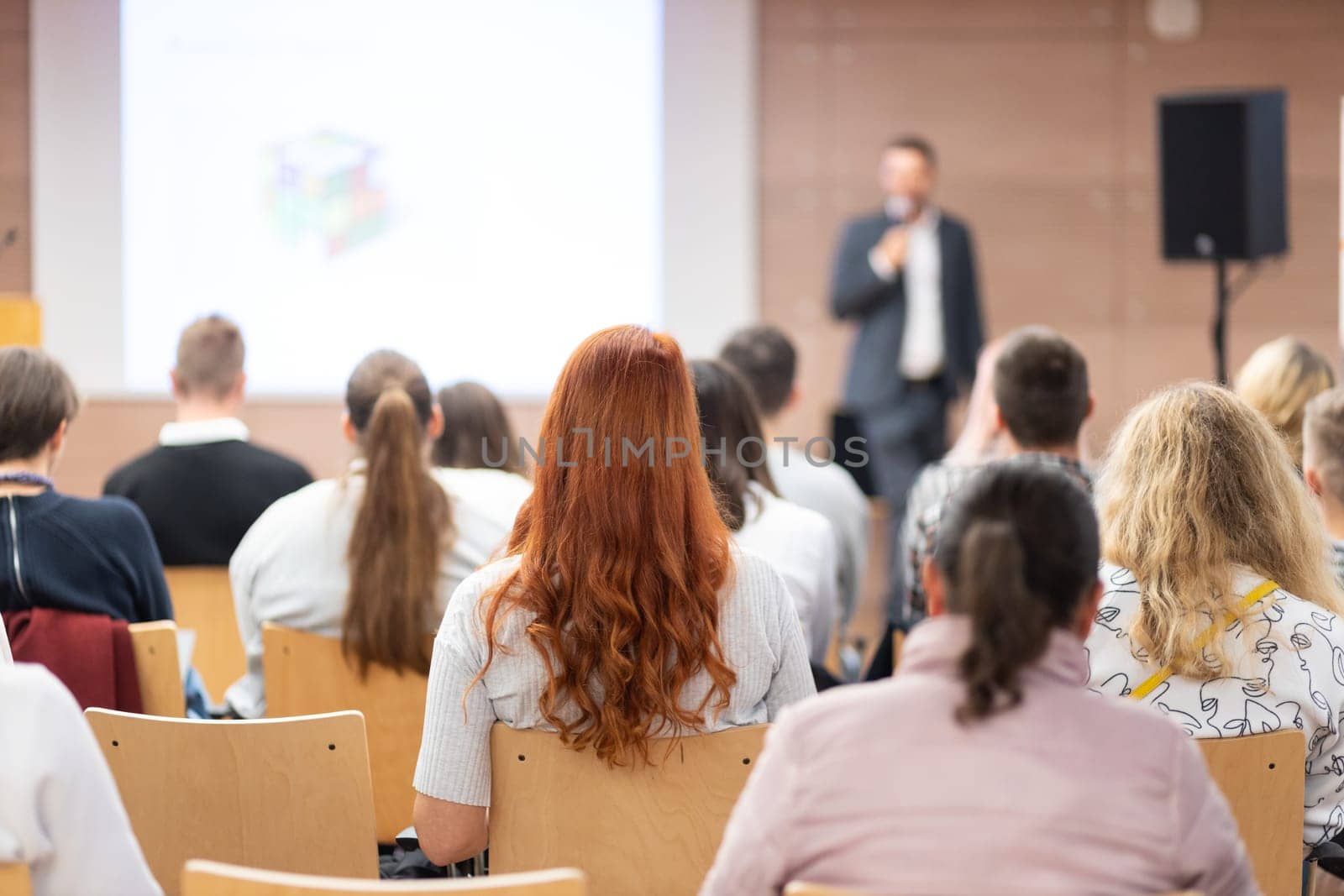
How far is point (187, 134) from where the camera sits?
231 inches

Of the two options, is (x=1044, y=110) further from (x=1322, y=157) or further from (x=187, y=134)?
(x=187, y=134)

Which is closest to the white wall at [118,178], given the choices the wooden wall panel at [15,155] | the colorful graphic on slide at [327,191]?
the wooden wall panel at [15,155]

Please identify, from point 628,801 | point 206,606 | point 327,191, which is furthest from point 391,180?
point 628,801

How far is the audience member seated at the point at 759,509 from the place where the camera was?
258cm

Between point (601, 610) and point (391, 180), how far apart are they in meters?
4.61

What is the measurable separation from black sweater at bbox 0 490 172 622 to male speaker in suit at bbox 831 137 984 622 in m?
3.75

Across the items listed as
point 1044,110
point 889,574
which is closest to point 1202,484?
point 889,574

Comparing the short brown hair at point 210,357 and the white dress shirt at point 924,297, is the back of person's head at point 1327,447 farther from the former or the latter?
the white dress shirt at point 924,297

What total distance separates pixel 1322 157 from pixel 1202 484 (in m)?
4.87

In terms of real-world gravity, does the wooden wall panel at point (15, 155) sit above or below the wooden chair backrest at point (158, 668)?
above

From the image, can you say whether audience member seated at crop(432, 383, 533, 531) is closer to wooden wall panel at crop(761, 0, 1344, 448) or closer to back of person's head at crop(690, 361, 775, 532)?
back of person's head at crop(690, 361, 775, 532)

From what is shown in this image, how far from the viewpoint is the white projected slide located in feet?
19.2

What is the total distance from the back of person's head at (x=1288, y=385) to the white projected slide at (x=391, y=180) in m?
3.28

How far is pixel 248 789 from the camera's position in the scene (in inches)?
70.2
